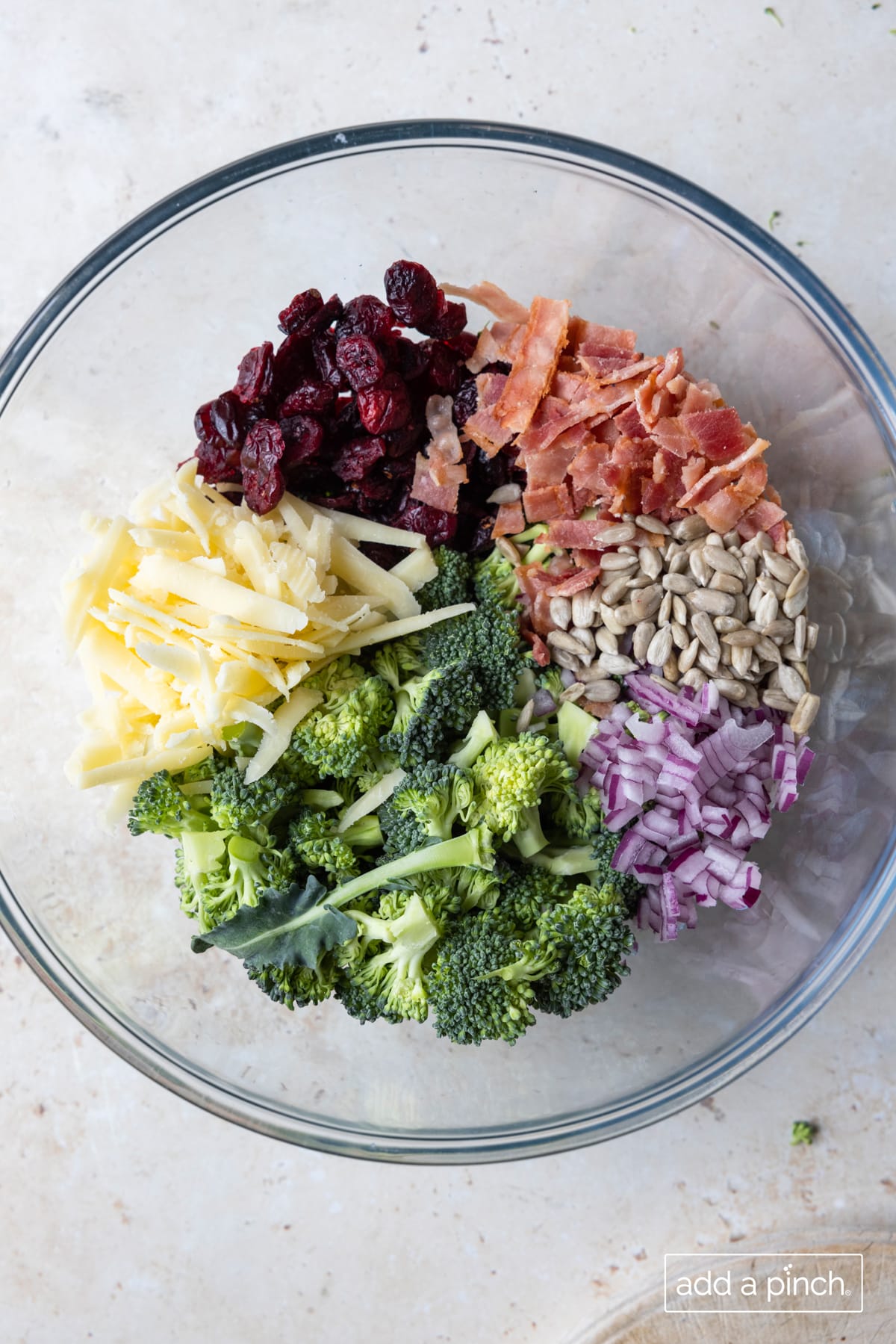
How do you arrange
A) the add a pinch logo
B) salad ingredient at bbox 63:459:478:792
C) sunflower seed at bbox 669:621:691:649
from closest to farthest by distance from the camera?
salad ingredient at bbox 63:459:478:792 < sunflower seed at bbox 669:621:691:649 < the add a pinch logo

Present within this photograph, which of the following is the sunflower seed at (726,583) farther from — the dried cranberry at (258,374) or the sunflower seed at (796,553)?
the dried cranberry at (258,374)

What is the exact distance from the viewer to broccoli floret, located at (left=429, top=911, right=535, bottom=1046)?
1.75 metres

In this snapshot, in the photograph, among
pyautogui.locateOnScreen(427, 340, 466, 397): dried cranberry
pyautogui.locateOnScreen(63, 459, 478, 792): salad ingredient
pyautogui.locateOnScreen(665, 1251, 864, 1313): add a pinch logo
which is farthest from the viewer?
pyautogui.locateOnScreen(665, 1251, 864, 1313): add a pinch logo

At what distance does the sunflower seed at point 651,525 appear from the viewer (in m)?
1.83

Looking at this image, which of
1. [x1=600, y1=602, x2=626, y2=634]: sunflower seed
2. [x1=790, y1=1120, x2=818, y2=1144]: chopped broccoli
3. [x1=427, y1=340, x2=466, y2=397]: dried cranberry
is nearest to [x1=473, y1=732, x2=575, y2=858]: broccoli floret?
[x1=600, y1=602, x2=626, y2=634]: sunflower seed

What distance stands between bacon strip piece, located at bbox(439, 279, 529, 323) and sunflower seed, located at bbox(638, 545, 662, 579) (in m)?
0.50

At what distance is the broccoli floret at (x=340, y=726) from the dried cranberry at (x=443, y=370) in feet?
1.84

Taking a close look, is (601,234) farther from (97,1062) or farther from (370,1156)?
(97,1062)

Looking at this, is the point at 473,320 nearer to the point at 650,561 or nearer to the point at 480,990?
the point at 650,561

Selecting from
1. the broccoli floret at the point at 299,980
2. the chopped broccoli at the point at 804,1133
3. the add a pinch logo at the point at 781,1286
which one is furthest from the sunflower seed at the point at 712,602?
the add a pinch logo at the point at 781,1286

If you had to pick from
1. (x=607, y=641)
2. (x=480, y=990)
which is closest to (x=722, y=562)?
(x=607, y=641)

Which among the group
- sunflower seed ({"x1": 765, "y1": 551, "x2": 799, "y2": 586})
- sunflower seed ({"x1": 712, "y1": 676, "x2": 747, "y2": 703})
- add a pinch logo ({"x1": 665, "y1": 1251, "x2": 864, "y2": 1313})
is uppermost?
sunflower seed ({"x1": 765, "y1": 551, "x2": 799, "y2": 586})

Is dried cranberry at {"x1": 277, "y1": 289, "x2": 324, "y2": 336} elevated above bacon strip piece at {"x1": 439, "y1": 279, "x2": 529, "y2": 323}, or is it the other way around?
bacon strip piece at {"x1": 439, "y1": 279, "x2": 529, "y2": 323}

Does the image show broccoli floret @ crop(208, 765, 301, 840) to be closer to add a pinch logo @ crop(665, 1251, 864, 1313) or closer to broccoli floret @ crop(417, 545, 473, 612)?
broccoli floret @ crop(417, 545, 473, 612)
